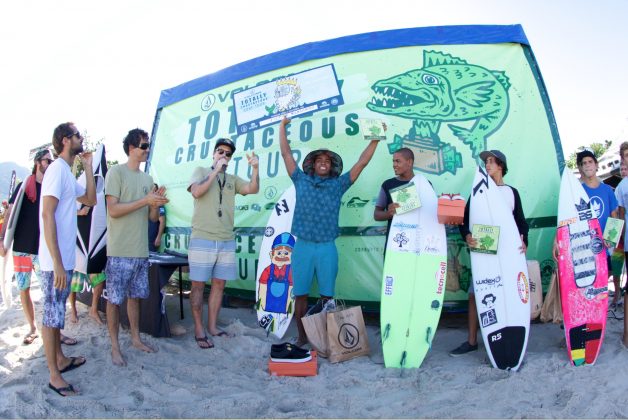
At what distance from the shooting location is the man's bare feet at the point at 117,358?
2895mm

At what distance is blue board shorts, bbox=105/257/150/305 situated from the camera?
2.99 meters

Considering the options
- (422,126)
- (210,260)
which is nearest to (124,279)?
(210,260)

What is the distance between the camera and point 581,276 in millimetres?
3037

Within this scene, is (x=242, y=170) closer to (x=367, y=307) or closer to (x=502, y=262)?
(x=367, y=307)

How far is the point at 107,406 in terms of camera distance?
229 cm

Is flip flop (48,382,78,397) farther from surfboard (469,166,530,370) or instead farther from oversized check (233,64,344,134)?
oversized check (233,64,344,134)

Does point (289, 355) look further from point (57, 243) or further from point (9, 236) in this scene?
point (9, 236)

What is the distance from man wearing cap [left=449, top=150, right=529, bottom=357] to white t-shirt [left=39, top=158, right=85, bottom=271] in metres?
2.61

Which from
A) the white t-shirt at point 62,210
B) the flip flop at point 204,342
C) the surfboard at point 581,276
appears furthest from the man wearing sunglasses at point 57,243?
the surfboard at point 581,276

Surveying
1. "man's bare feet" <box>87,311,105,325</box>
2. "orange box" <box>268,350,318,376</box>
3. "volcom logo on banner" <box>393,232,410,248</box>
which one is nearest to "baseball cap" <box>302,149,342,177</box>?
"volcom logo on banner" <box>393,232,410,248</box>

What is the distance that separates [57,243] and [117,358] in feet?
3.20

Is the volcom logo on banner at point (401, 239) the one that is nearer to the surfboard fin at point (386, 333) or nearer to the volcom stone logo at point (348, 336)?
the surfboard fin at point (386, 333)

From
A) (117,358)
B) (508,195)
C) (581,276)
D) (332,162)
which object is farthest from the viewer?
(332,162)

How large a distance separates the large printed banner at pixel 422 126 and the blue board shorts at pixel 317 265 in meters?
0.83
